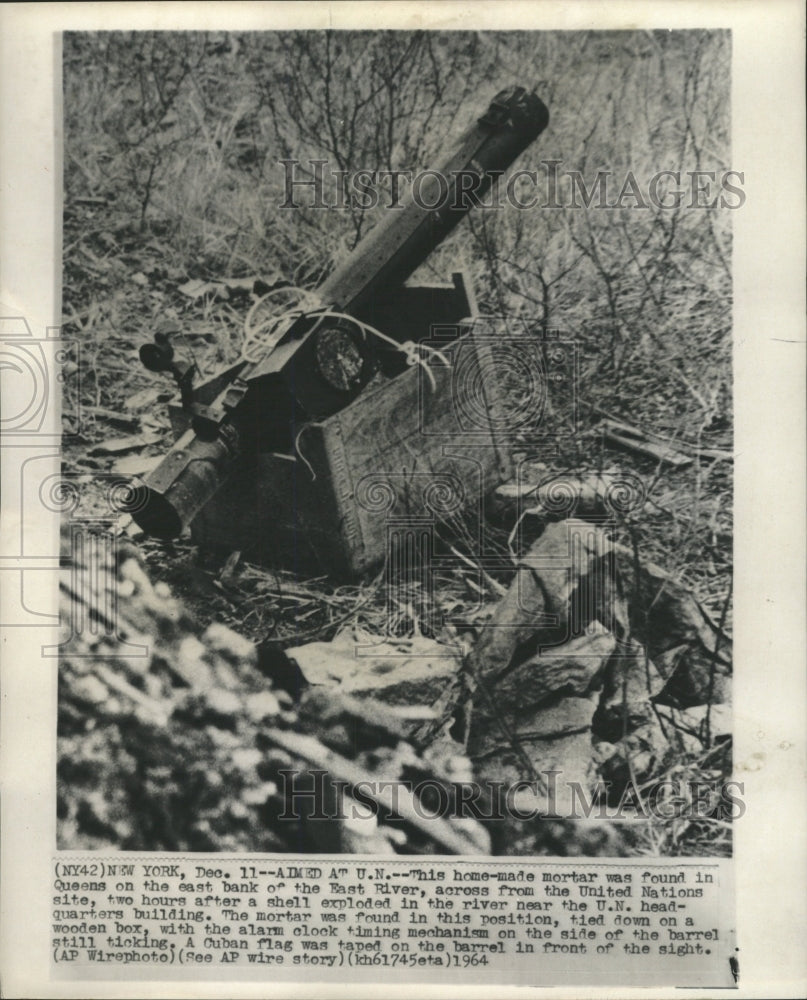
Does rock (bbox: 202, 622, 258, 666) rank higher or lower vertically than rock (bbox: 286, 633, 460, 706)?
higher

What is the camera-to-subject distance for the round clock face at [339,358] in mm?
3197

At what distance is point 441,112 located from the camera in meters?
3.25

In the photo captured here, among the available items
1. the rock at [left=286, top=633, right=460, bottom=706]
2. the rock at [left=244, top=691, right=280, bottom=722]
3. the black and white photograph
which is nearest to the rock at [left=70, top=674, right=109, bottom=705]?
the black and white photograph

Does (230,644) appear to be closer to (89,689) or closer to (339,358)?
(89,689)

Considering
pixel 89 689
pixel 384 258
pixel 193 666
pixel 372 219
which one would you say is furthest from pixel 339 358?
pixel 89 689

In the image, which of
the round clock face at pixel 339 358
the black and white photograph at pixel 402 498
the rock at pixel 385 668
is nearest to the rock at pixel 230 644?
the black and white photograph at pixel 402 498

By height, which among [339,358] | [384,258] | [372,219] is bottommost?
[339,358]

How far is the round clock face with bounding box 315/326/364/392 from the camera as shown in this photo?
10.5 feet

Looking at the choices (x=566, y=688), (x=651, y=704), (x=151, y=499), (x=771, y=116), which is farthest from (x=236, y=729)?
(x=771, y=116)

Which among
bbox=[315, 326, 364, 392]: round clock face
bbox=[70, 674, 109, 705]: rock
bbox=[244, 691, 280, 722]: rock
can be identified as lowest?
bbox=[244, 691, 280, 722]: rock

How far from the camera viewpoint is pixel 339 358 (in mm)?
3205

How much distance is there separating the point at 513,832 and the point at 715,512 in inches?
49.7

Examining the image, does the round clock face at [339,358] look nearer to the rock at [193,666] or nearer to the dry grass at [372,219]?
the dry grass at [372,219]

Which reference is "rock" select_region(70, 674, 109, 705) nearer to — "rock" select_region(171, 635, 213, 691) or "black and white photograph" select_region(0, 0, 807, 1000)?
"black and white photograph" select_region(0, 0, 807, 1000)
